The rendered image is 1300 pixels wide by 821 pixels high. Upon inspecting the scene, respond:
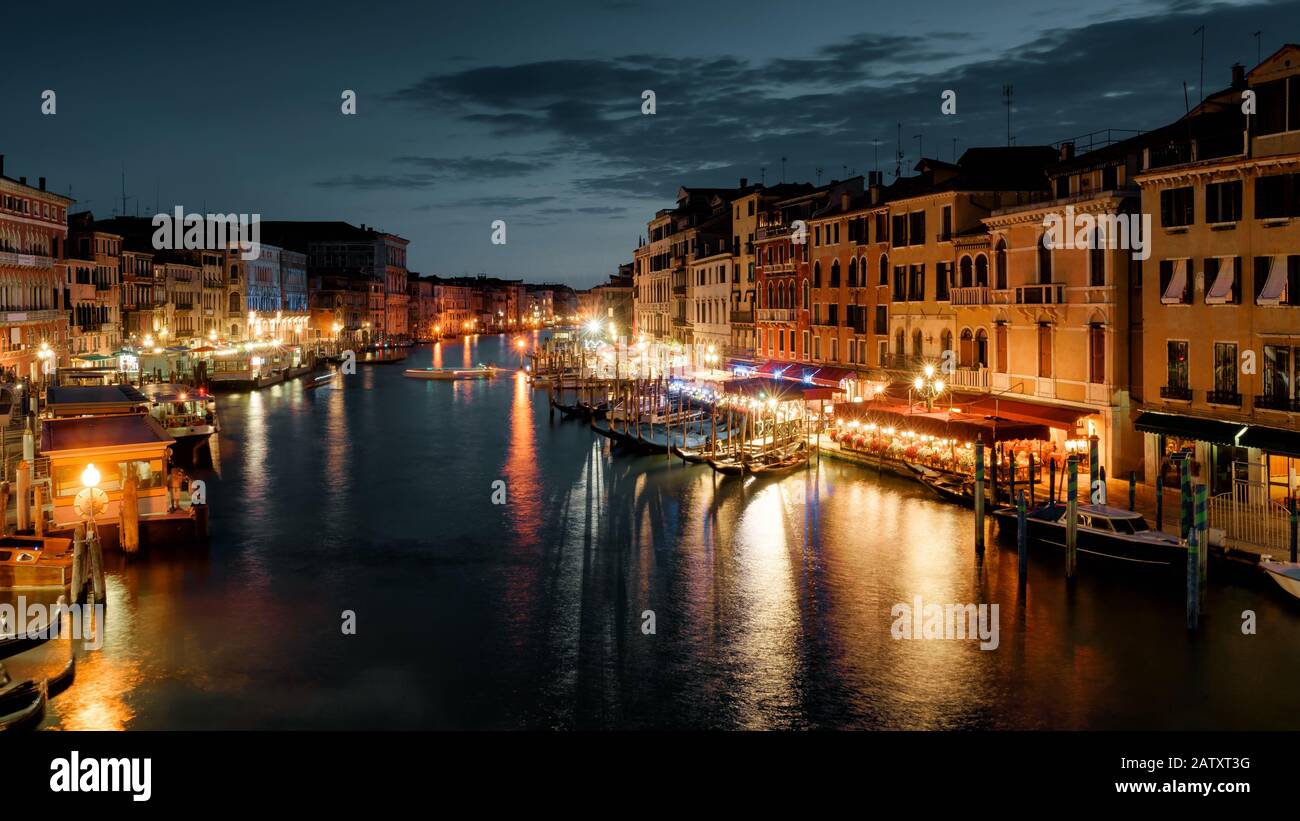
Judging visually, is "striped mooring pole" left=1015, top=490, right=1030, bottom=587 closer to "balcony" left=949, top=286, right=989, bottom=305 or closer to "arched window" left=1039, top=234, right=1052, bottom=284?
"arched window" left=1039, top=234, right=1052, bottom=284

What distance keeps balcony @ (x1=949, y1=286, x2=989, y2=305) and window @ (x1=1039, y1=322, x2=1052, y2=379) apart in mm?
2932

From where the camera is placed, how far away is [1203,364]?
2436 centimetres

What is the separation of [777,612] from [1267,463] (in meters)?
11.3

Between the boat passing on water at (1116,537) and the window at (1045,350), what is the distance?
854 cm

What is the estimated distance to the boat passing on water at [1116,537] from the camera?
20406mm

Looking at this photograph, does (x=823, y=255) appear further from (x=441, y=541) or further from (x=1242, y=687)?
(x=1242, y=687)

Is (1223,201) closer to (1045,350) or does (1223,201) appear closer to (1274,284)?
(1274,284)

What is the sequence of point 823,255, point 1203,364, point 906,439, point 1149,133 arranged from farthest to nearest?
1. point 823,255
2. point 906,439
3. point 1149,133
4. point 1203,364

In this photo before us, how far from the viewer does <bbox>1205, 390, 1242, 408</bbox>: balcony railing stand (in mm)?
23234

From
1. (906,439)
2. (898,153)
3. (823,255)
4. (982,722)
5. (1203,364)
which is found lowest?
(982,722)

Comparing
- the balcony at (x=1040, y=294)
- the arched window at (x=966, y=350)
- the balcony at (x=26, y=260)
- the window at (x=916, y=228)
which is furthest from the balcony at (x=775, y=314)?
the balcony at (x=26, y=260)

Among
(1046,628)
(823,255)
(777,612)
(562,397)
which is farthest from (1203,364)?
(562,397)

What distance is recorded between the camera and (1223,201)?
23.5 m

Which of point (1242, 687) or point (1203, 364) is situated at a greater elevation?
point (1203, 364)
